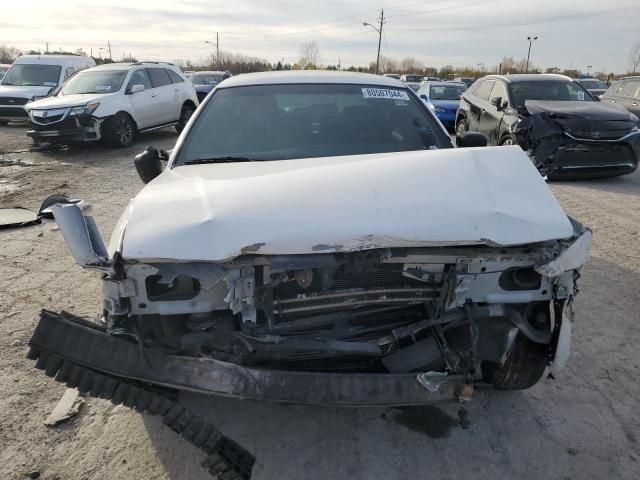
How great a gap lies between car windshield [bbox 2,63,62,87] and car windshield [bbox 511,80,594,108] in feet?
40.1

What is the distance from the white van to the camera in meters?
13.4

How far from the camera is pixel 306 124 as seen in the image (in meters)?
3.50

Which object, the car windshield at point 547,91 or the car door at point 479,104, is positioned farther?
the car door at point 479,104

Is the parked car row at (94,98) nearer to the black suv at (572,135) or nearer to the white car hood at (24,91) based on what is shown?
the white car hood at (24,91)

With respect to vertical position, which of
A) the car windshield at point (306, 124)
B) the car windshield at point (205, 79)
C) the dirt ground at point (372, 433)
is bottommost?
the dirt ground at point (372, 433)

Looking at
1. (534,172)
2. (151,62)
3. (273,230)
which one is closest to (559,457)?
(534,172)

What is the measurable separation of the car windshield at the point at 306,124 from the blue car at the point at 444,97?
411 inches

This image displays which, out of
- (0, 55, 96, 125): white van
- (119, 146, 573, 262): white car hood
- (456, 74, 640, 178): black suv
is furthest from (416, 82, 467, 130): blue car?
(119, 146, 573, 262): white car hood

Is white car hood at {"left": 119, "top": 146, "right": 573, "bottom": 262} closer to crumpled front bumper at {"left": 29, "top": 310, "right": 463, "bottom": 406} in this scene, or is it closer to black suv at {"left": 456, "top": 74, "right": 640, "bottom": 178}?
crumpled front bumper at {"left": 29, "top": 310, "right": 463, "bottom": 406}

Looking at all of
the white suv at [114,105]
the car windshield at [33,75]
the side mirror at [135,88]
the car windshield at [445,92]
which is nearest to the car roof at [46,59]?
the car windshield at [33,75]

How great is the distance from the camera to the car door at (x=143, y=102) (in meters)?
11.4

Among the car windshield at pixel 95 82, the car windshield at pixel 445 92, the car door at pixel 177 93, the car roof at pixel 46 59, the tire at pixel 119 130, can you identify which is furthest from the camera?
the car windshield at pixel 445 92

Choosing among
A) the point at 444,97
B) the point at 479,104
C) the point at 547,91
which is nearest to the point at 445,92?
the point at 444,97

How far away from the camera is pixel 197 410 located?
2.72 metres
